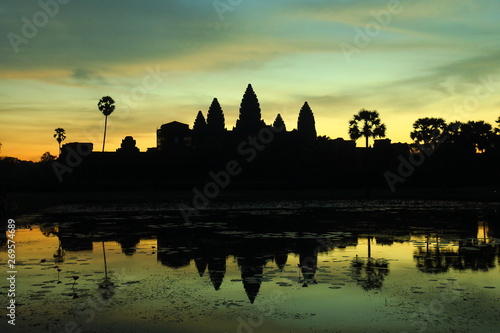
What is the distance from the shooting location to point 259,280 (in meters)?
12.7

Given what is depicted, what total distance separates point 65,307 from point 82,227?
55.9 feet

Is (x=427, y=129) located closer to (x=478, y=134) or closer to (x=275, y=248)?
(x=478, y=134)

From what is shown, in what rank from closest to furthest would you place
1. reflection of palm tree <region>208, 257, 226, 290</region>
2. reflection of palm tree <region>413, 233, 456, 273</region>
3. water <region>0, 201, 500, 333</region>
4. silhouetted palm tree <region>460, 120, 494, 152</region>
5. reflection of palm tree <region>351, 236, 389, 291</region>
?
water <region>0, 201, 500, 333</region>
reflection of palm tree <region>351, 236, 389, 291</region>
reflection of palm tree <region>208, 257, 226, 290</region>
reflection of palm tree <region>413, 233, 456, 273</region>
silhouetted palm tree <region>460, 120, 494, 152</region>

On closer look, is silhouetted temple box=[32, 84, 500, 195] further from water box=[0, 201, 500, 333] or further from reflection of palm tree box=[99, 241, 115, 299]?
reflection of palm tree box=[99, 241, 115, 299]

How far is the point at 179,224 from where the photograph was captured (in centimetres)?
2742

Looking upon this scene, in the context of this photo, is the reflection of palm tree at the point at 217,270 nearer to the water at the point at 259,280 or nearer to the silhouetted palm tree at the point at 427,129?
the water at the point at 259,280

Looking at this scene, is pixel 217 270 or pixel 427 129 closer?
pixel 217 270

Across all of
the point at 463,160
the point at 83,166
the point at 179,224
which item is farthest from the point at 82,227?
the point at 463,160

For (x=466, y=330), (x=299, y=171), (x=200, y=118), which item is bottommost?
(x=466, y=330)

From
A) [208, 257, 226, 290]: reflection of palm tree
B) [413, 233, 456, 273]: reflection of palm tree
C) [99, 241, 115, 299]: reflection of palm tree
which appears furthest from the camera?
[413, 233, 456, 273]: reflection of palm tree

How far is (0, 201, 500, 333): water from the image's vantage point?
9188 millimetres

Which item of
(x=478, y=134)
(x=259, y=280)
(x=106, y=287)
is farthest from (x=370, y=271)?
(x=478, y=134)

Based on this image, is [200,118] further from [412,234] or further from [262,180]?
[412,234]

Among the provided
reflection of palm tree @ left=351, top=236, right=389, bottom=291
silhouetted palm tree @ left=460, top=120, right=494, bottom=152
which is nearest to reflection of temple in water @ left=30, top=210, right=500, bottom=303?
reflection of palm tree @ left=351, top=236, right=389, bottom=291
